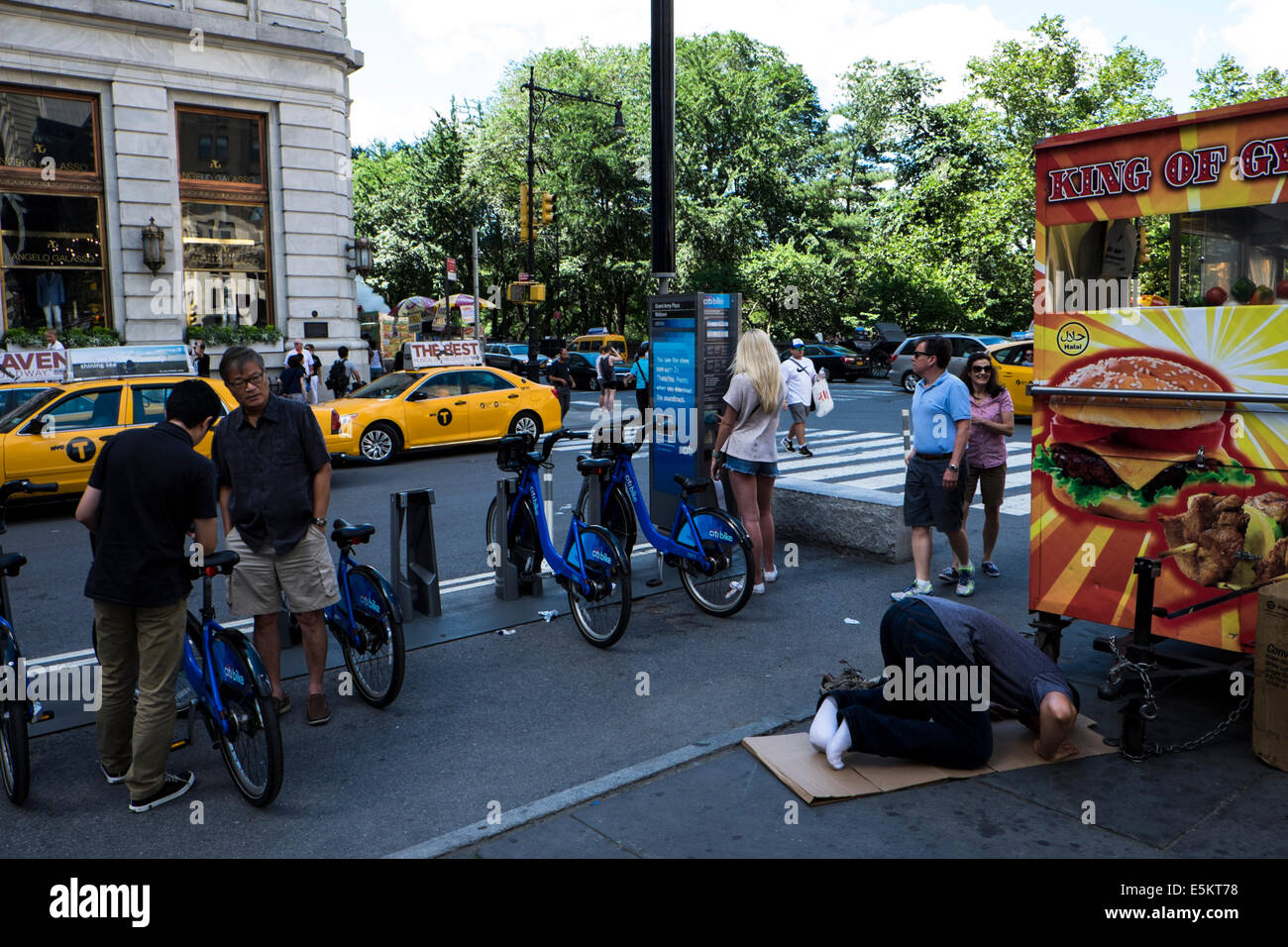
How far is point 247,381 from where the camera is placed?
5059mm

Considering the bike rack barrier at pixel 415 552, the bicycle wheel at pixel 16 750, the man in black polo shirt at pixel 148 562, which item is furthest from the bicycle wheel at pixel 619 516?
the bicycle wheel at pixel 16 750

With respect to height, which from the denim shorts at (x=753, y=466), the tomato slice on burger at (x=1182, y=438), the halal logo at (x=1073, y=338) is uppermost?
the halal logo at (x=1073, y=338)

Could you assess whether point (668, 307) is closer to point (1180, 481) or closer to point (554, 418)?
point (1180, 481)

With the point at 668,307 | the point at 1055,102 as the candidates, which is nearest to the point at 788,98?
the point at 1055,102

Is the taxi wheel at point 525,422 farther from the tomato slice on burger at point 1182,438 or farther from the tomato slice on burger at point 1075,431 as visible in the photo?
the tomato slice on burger at point 1182,438

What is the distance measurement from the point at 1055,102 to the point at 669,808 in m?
43.1

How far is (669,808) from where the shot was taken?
4.27m

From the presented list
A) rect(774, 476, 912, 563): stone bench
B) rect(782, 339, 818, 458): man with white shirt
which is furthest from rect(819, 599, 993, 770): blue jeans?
rect(782, 339, 818, 458): man with white shirt

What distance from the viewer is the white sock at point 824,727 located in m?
4.62

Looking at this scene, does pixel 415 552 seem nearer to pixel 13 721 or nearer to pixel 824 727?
pixel 13 721

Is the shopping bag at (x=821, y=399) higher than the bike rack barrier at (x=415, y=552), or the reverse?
the shopping bag at (x=821, y=399)

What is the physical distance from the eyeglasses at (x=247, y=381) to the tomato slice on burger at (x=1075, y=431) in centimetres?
405

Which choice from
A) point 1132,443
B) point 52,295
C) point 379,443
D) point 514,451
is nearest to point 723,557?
point 514,451

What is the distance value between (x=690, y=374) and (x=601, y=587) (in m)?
2.91
